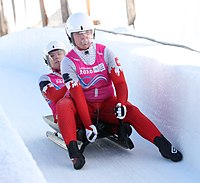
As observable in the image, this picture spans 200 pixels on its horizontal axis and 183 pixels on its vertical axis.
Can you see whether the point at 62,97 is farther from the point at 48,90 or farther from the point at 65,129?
the point at 65,129

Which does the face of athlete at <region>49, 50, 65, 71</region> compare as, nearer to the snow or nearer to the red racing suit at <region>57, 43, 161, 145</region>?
the red racing suit at <region>57, 43, 161, 145</region>

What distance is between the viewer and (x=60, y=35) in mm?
5578

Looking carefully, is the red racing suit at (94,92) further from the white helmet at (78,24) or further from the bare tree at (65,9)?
the bare tree at (65,9)

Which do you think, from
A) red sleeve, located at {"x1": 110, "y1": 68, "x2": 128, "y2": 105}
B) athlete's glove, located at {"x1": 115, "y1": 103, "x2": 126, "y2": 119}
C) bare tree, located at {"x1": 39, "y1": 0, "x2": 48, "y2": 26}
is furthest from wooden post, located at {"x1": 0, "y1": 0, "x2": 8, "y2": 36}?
athlete's glove, located at {"x1": 115, "y1": 103, "x2": 126, "y2": 119}

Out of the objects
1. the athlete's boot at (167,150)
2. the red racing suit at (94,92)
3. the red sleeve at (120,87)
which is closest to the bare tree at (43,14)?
the red racing suit at (94,92)

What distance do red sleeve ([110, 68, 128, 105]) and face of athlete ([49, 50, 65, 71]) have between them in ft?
1.58

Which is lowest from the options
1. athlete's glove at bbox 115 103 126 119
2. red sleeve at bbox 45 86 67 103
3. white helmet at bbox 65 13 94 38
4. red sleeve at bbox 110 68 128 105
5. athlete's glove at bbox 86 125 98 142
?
athlete's glove at bbox 86 125 98 142

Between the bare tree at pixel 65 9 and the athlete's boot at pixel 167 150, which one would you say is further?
the bare tree at pixel 65 9

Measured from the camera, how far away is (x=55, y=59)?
307cm

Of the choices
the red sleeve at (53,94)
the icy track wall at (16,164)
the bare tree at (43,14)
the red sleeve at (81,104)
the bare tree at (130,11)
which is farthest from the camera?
the bare tree at (43,14)

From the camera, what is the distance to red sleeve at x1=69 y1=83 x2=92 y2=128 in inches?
103

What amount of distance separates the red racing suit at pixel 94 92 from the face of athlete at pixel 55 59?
0.95ft

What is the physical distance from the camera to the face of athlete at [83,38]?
275cm

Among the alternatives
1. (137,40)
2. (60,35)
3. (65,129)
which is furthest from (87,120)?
(60,35)
